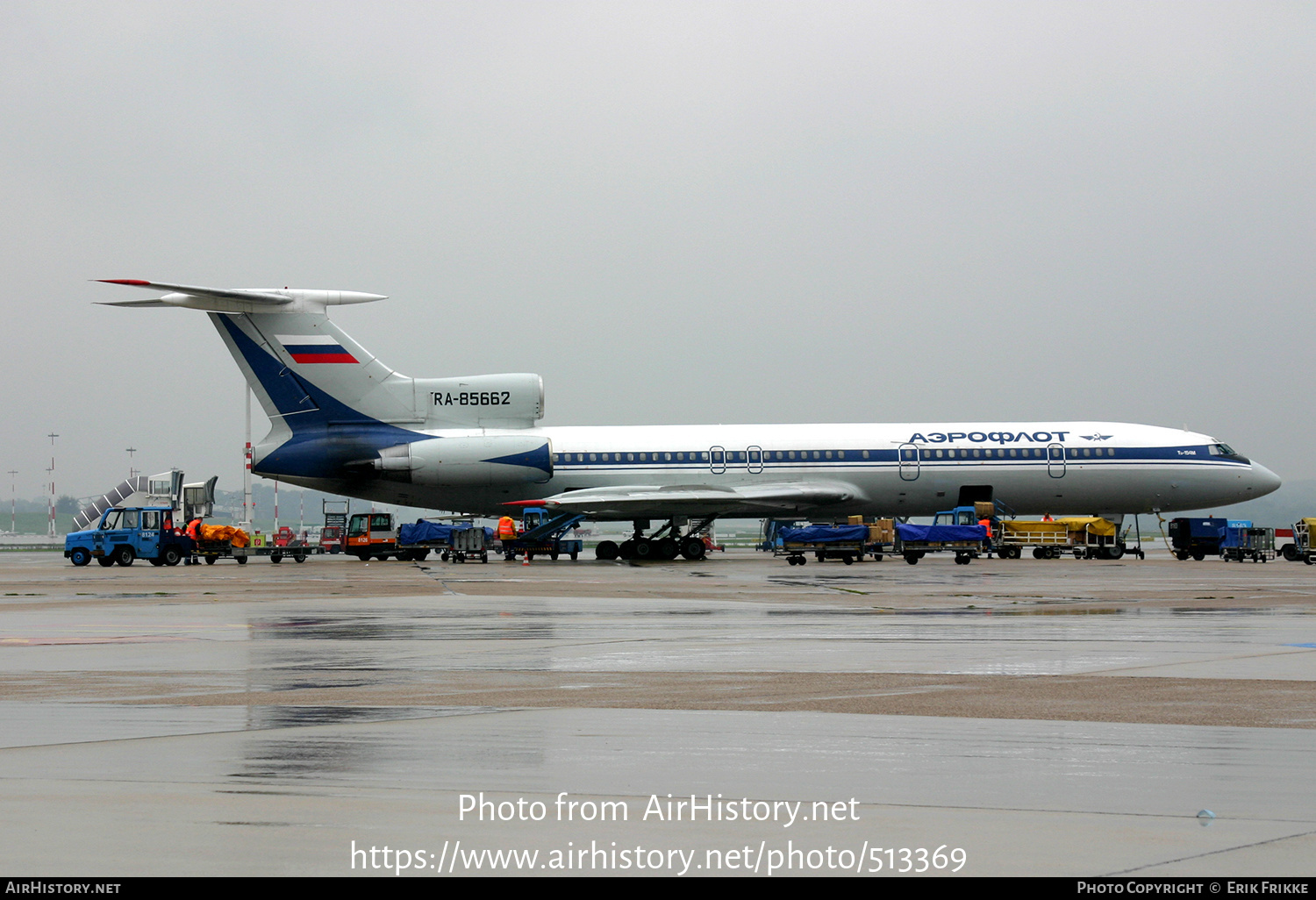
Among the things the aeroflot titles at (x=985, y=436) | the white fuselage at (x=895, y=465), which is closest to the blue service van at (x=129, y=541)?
the white fuselage at (x=895, y=465)

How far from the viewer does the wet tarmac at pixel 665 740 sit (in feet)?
16.4

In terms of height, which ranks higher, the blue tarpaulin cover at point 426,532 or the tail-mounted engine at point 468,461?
the tail-mounted engine at point 468,461

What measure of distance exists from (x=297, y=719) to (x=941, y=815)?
184 inches

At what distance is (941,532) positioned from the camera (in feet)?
134

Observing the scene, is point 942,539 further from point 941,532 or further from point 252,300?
point 252,300

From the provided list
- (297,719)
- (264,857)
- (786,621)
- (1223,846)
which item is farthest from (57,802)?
(786,621)

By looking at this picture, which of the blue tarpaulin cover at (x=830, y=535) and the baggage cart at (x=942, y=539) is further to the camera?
the baggage cart at (x=942, y=539)

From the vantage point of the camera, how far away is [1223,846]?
491cm

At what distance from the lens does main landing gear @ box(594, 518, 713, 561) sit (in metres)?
44.3

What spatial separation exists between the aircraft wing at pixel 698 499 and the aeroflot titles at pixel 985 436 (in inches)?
120

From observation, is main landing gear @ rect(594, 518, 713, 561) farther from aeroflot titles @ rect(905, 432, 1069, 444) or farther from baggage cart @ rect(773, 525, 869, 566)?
aeroflot titles @ rect(905, 432, 1069, 444)

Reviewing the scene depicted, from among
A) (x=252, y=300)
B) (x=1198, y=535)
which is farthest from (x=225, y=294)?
(x=1198, y=535)

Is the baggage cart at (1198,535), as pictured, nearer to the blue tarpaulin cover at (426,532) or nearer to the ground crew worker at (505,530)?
the ground crew worker at (505,530)

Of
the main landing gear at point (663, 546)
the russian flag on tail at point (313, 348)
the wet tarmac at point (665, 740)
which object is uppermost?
the russian flag on tail at point (313, 348)
